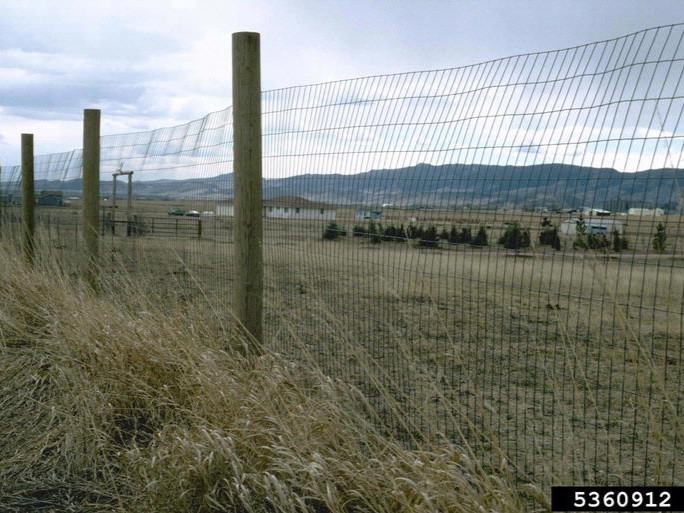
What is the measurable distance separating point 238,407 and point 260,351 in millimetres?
1224

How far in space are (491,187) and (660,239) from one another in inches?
36.1

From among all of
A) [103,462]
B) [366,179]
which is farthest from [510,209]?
[103,462]

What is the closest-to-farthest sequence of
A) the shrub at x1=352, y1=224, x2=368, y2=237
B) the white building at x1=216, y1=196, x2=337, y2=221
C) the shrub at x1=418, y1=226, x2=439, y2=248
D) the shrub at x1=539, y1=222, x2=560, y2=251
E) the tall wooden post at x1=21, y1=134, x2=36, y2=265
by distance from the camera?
the shrub at x1=539, y1=222, x2=560, y2=251
the shrub at x1=418, y1=226, x2=439, y2=248
the shrub at x1=352, y1=224, x2=368, y2=237
the white building at x1=216, y1=196, x2=337, y2=221
the tall wooden post at x1=21, y1=134, x2=36, y2=265

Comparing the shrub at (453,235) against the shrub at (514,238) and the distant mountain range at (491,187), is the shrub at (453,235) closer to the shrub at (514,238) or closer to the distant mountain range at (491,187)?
the distant mountain range at (491,187)

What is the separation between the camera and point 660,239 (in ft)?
12.0

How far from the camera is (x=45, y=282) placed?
7.34 m

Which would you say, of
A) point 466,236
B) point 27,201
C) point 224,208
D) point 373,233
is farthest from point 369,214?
point 27,201

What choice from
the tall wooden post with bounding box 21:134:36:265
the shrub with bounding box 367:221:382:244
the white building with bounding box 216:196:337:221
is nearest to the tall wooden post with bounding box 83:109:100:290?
the tall wooden post with bounding box 21:134:36:265

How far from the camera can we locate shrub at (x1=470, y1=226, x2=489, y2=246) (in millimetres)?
4265

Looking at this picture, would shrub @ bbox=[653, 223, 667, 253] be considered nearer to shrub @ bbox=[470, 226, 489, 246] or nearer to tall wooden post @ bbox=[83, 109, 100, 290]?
shrub @ bbox=[470, 226, 489, 246]

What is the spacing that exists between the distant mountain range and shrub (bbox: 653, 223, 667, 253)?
0.34 feet

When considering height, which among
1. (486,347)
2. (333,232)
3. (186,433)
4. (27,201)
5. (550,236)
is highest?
(550,236)

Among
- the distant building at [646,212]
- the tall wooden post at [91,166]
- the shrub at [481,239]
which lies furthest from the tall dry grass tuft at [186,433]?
the tall wooden post at [91,166]

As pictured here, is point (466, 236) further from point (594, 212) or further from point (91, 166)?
point (91, 166)
